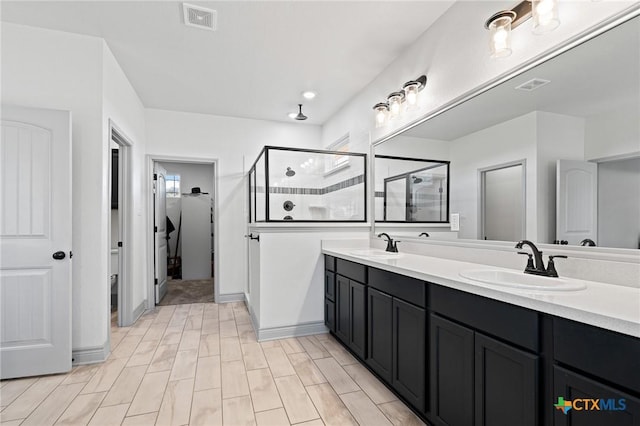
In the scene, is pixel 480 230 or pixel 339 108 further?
pixel 339 108

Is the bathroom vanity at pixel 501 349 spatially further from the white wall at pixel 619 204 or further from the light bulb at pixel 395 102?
the light bulb at pixel 395 102

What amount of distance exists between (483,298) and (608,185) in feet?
2.52

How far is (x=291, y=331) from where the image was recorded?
3.04 m

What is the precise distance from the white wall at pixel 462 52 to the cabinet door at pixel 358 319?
4.99 ft

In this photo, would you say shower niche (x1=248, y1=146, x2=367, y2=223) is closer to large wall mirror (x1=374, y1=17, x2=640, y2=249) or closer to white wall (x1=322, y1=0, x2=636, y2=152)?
white wall (x1=322, y1=0, x2=636, y2=152)

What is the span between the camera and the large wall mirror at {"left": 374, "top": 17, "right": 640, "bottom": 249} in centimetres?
131

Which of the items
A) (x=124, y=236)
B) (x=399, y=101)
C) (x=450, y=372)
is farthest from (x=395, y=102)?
(x=124, y=236)

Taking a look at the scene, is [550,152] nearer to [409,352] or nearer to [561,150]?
[561,150]

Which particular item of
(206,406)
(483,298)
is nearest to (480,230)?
(483,298)

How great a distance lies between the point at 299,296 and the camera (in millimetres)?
3070

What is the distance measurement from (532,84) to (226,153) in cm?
377

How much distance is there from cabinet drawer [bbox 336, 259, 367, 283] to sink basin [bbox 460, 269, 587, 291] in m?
0.85

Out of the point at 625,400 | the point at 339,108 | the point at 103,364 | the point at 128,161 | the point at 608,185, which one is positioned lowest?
the point at 103,364

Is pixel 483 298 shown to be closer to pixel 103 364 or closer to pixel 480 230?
pixel 480 230
